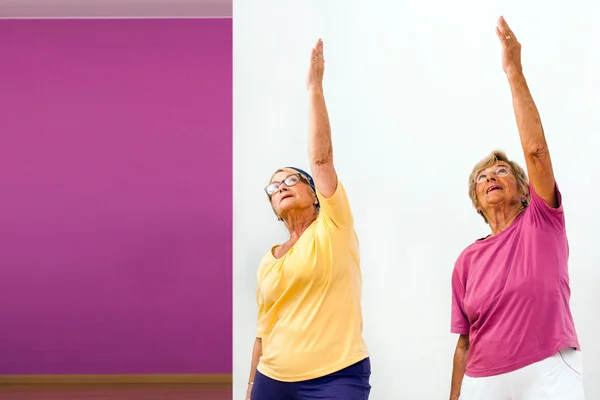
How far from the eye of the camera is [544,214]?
7.29 feet

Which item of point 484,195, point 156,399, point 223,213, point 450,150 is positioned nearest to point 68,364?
point 156,399

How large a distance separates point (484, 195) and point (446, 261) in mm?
702

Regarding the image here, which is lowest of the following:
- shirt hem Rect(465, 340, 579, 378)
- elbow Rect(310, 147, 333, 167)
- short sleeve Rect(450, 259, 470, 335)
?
shirt hem Rect(465, 340, 579, 378)

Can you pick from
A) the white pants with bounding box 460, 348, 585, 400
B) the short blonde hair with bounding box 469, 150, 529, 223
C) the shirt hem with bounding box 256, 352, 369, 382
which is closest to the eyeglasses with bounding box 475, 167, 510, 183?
the short blonde hair with bounding box 469, 150, 529, 223

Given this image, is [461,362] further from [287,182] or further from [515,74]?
[515,74]

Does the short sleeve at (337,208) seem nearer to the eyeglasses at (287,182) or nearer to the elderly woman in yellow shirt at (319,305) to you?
the elderly woman in yellow shirt at (319,305)

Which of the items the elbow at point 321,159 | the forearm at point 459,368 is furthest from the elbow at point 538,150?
the forearm at point 459,368

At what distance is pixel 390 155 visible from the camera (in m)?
3.13

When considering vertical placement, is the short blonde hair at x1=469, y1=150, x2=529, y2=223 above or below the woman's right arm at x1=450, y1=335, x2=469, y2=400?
above

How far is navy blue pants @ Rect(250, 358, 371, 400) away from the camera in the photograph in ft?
7.09

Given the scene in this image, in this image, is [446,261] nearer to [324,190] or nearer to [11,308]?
[324,190]

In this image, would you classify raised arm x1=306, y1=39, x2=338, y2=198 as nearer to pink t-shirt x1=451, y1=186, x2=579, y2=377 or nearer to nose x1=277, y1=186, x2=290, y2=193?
nose x1=277, y1=186, x2=290, y2=193

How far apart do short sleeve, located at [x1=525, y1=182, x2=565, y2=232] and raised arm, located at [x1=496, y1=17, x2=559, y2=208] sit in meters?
0.02

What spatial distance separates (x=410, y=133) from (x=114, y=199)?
10.1 feet
